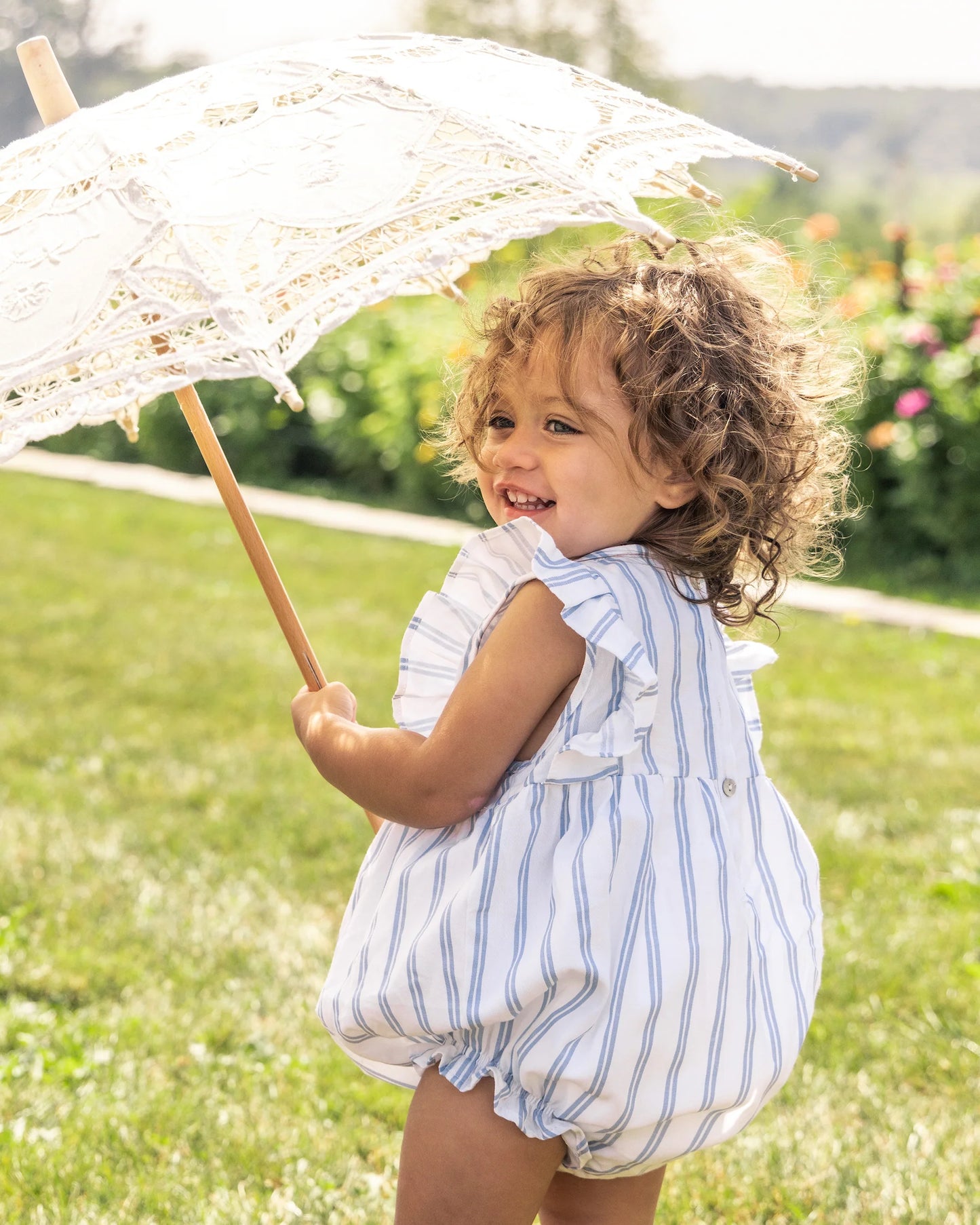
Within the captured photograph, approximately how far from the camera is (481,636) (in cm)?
175

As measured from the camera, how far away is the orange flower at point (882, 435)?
8.37 metres

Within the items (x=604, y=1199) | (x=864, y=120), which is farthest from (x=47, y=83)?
(x=864, y=120)

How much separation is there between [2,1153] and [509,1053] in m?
1.44

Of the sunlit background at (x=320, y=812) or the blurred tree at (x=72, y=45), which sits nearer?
the sunlit background at (x=320, y=812)

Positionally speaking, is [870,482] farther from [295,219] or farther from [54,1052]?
[295,219]

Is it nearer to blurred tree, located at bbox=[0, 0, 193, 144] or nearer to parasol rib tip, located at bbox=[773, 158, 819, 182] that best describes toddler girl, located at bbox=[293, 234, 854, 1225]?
parasol rib tip, located at bbox=[773, 158, 819, 182]

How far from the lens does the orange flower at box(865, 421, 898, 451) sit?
8367 millimetres

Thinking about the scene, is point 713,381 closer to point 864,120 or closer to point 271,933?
point 271,933

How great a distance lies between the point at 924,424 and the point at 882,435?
0.88ft

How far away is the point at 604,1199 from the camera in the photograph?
6.40 ft

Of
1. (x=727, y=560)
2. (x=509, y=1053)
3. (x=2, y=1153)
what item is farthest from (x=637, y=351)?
(x=2, y=1153)

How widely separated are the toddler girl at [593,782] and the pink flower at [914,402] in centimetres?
674

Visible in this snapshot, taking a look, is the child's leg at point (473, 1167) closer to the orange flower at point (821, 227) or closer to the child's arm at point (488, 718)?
the child's arm at point (488, 718)

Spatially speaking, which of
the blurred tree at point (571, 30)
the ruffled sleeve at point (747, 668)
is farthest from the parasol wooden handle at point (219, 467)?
the blurred tree at point (571, 30)
